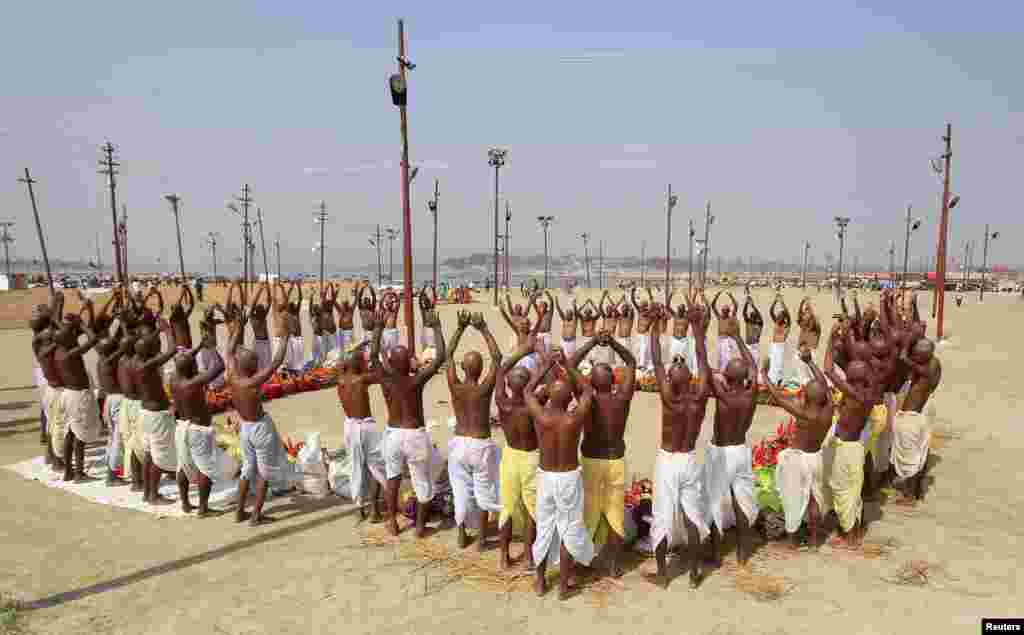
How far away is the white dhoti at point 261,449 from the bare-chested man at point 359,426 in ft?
3.06

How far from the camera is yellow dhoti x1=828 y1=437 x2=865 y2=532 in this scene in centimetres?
666

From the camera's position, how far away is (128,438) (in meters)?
8.18

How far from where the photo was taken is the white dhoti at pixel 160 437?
769 centimetres

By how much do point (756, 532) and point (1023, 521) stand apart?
11.4 feet

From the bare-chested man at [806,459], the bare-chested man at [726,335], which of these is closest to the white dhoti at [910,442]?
the bare-chested man at [806,459]

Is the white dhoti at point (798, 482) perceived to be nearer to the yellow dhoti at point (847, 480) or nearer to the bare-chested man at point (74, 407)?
the yellow dhoti at point (847, 480)

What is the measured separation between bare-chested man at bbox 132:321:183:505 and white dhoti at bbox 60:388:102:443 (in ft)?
4.70

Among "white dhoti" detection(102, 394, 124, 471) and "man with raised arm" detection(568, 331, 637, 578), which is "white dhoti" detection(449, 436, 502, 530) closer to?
"man with raised arm" detection(568, 331, 637, 578)

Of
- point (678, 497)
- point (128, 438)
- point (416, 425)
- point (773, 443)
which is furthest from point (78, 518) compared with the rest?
point (773, 443)

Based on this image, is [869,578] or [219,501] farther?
[219,501]

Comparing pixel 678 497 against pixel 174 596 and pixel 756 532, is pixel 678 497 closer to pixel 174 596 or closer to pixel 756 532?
pixel 756 532

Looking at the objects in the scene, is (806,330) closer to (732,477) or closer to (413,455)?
(732,477)

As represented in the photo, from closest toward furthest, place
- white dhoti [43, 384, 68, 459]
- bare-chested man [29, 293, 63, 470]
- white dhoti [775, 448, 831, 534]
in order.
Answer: white dhoti [775, 448, 831, 534], white dhoti [43, 384, 68, 459], bare-chested man [29, 293, 63, 470]

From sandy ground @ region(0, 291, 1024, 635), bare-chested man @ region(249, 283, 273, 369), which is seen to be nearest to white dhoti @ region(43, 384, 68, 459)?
sandy ground @ region(0, 291, 1024, 635)
